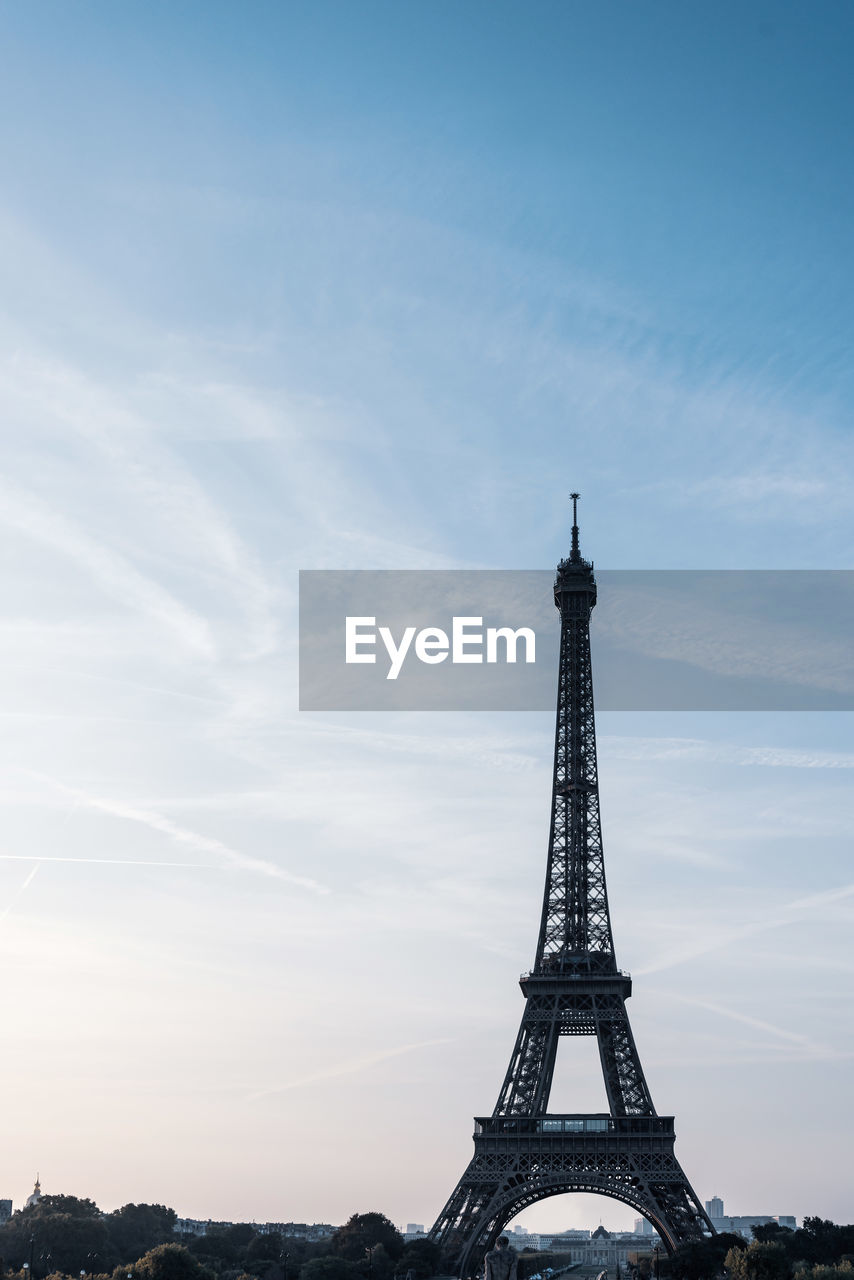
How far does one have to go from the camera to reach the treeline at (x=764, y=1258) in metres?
92.6

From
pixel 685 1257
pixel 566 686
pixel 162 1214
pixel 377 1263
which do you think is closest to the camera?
pixel 685 1257

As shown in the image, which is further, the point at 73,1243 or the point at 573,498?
the point at 573,498

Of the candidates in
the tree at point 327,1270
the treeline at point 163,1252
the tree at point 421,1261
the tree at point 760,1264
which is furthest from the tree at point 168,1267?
the tree at point 760,1264

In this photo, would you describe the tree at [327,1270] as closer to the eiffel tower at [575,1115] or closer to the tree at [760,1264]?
the eiffel tower at [575,1115]

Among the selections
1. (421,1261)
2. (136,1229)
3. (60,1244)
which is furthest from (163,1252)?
(136,1229)

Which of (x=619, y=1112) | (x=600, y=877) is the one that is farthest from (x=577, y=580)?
(x=619, y=1112)

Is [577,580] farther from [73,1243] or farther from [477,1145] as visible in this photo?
[73,1243]

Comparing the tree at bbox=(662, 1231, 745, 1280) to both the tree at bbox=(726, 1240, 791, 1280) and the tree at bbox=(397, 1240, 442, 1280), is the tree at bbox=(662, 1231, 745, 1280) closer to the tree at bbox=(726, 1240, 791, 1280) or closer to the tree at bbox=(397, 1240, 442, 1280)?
the tree at bbox=(726, 1240, 791, 1280)

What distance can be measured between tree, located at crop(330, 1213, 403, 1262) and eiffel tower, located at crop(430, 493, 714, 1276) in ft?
46.5

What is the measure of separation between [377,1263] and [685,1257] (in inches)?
1185

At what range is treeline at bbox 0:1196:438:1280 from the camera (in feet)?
332

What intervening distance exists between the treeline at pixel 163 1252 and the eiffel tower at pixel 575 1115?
7197mm

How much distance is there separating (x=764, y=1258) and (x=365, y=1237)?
53.0m

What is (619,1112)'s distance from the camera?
112 metres
